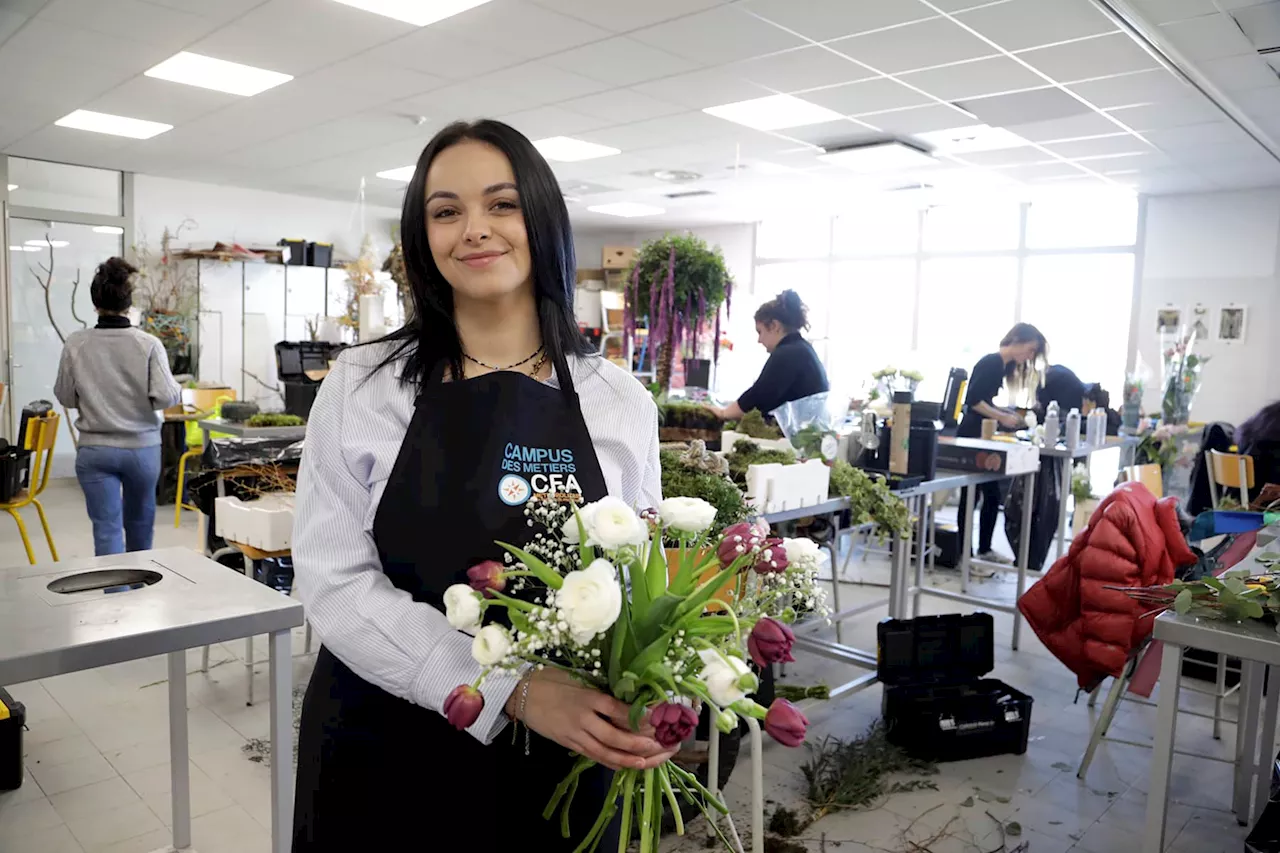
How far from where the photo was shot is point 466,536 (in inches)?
46.8

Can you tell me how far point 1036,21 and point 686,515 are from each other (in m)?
4.19

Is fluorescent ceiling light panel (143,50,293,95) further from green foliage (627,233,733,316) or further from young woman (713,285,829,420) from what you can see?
young woman (713,285,829,420)

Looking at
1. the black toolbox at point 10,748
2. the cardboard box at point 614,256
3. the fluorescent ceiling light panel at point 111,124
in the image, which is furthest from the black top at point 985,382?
the cardboard box at point 614,256

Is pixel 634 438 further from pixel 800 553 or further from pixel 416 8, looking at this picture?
pixel 416 8

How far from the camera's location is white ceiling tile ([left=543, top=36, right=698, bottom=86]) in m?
4.85

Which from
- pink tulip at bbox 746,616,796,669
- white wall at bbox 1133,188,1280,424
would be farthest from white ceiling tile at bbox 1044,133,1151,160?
pink tulip at bbox 746,616,796,669

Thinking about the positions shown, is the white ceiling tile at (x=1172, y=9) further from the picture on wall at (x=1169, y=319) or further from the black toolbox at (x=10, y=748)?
the picture on wall at (x=1169, y=319)

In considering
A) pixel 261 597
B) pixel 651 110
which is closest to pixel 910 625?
pixel 261 597

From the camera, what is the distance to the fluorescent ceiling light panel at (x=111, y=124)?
22.2 ft

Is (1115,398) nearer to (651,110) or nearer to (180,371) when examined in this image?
(651,110)

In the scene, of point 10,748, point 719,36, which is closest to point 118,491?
point 10,748

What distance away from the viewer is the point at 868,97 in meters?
5.68

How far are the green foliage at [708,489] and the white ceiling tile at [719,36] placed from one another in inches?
98.7

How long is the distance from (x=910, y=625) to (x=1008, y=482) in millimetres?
3324
